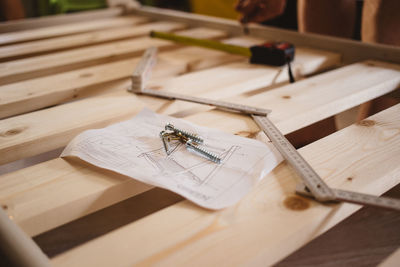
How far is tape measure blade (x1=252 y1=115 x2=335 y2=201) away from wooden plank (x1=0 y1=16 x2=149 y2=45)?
1.21m

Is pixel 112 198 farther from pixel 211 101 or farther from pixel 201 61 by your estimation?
pixel 201 61

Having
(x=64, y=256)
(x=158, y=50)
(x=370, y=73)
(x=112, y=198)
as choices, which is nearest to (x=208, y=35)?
(x=158, y=50)

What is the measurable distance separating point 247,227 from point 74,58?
1.01 metres

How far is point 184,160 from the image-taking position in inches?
25.5

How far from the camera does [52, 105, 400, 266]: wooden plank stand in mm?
450

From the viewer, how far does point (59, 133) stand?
2.54 feet

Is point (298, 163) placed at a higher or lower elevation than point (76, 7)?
lower

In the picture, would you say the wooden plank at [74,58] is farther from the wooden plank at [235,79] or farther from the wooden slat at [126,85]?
the wooden plank at [235,79]

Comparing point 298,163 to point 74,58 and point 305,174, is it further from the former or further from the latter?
point 74,58

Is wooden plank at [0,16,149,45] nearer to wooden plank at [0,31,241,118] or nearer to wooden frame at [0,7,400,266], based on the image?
wooden frame at [0,7,400,266]

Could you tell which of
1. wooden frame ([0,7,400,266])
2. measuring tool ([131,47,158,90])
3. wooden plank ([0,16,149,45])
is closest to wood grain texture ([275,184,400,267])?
wooden frame ([0,7,400,266])

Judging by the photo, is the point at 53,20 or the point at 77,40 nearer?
the point at 77,40

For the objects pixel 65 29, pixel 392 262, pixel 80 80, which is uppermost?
pixel 65 29

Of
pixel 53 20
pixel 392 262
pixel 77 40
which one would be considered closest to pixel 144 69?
pixel 77 40
